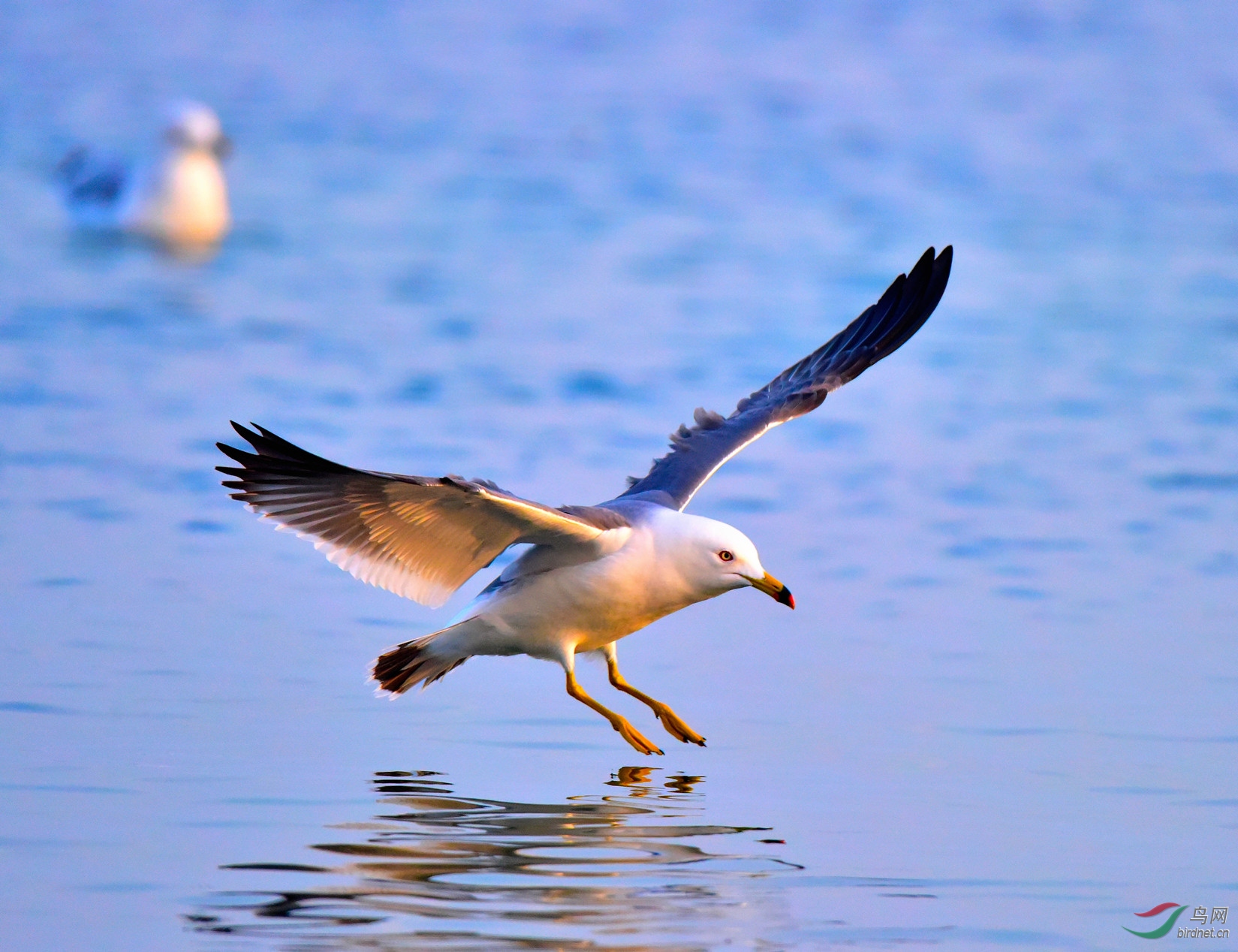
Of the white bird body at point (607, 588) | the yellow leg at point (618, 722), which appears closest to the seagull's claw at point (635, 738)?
the yellow leg at point (618, 722)

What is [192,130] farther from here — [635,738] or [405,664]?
[635,738]

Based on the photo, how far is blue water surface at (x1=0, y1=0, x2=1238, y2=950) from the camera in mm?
5234

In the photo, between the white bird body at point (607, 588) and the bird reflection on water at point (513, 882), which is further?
the white bird body at point (607, 588)

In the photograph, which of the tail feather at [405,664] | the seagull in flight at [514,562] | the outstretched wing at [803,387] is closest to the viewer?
the seagull in flight at [514,562]

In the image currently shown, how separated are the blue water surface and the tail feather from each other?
0.41 feet

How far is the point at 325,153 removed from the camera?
20703mm

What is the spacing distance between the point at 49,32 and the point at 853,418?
61.5 feet

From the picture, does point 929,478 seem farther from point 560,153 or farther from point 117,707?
point 560,153

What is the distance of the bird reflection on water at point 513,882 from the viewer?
4.75 meters

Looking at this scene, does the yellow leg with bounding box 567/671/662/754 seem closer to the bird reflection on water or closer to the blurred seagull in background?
the bird reflection on water

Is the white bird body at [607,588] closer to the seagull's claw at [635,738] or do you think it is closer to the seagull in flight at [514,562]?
the seagull in flight at [514,562]

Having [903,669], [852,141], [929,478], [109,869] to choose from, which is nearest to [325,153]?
[852,141]

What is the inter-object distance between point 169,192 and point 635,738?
1102cm

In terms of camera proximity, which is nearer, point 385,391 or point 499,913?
point 499,913
